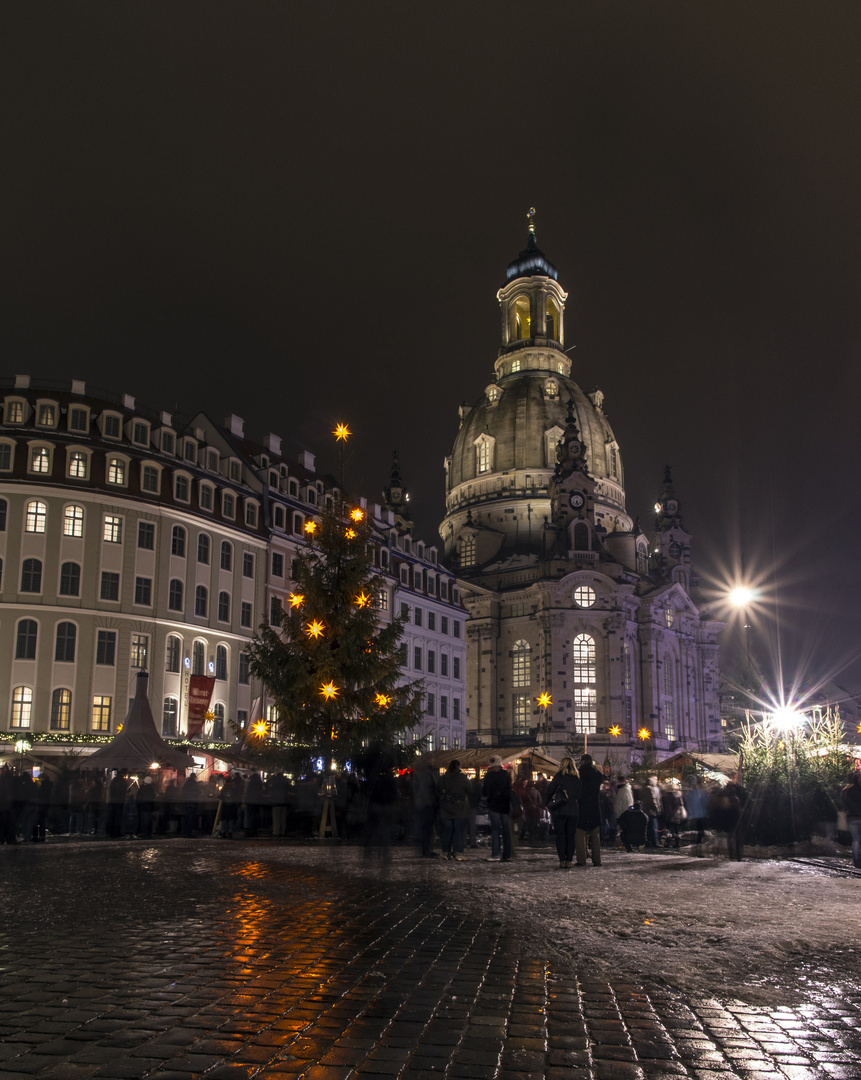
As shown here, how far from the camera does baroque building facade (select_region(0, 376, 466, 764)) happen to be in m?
42.4

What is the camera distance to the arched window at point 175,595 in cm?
4694

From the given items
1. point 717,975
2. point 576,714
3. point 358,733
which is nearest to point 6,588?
point 358,733

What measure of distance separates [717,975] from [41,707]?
38.4 meters

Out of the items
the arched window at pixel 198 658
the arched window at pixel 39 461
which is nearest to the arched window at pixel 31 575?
the arched window at pixel 39 461

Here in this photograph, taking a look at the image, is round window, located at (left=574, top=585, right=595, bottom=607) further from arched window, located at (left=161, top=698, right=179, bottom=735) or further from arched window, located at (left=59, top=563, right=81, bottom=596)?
arched window, located at (left=59, top=563, right=81, bottom=596)

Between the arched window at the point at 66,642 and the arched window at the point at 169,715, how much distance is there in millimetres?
4668

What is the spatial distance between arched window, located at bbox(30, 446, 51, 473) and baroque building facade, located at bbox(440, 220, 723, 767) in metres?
59.7

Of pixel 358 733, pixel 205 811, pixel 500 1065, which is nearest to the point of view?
pixel 500 1065

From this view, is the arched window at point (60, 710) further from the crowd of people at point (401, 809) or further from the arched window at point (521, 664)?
the arched window at point (521, 664)

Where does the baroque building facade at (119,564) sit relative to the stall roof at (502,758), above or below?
above

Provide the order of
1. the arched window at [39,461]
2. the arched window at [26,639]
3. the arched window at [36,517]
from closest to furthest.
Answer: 1. the arched window at [26,639]
2. the arched window at [36,517]
3. the arched window at [39,461]

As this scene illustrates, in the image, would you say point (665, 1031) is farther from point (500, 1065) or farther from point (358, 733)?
point (358, 733)

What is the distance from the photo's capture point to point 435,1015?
Result: 637 centimetres

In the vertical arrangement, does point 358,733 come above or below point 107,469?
below
